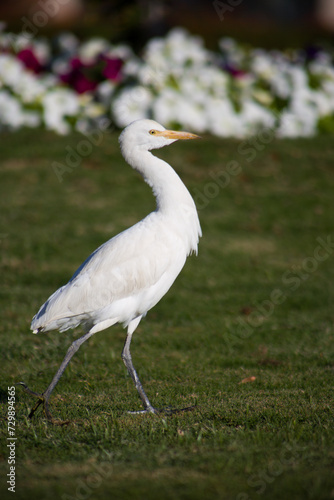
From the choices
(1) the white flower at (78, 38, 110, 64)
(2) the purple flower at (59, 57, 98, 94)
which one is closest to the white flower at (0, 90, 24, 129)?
(2) the purple flower at (59, 57, 98, 94)

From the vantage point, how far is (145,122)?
194 inches

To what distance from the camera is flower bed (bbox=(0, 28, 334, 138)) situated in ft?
36.2

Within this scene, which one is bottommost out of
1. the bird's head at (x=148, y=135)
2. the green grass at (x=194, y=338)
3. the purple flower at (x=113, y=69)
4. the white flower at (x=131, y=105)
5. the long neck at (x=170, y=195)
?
the green grass at (x=194, y=338)

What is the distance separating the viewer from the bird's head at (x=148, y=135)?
4910 mm

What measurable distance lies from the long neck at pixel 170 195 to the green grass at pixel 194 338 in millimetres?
1397

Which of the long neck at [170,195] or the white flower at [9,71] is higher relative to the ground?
the long neck at [170,195]

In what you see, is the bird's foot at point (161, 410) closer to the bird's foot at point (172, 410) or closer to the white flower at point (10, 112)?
the bird's foot at point (172, 410)

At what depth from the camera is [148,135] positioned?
194 inches

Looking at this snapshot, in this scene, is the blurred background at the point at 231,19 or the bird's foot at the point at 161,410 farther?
the blurred background at the point at 231,19

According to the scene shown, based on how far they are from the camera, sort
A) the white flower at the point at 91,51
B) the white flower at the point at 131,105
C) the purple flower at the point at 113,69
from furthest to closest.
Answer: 1. the white flower at the point at 91,51
2. the purple flower at the point at 113,69
3. the white flower at the point at 131,105

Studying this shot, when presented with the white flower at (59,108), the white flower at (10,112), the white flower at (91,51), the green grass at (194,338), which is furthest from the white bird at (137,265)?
the white flower at (91,51)

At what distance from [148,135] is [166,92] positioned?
6.35 metres

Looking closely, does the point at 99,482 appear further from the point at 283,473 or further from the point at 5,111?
the point at 5,111

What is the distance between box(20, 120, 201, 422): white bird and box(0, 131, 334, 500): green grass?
59 centimetres
